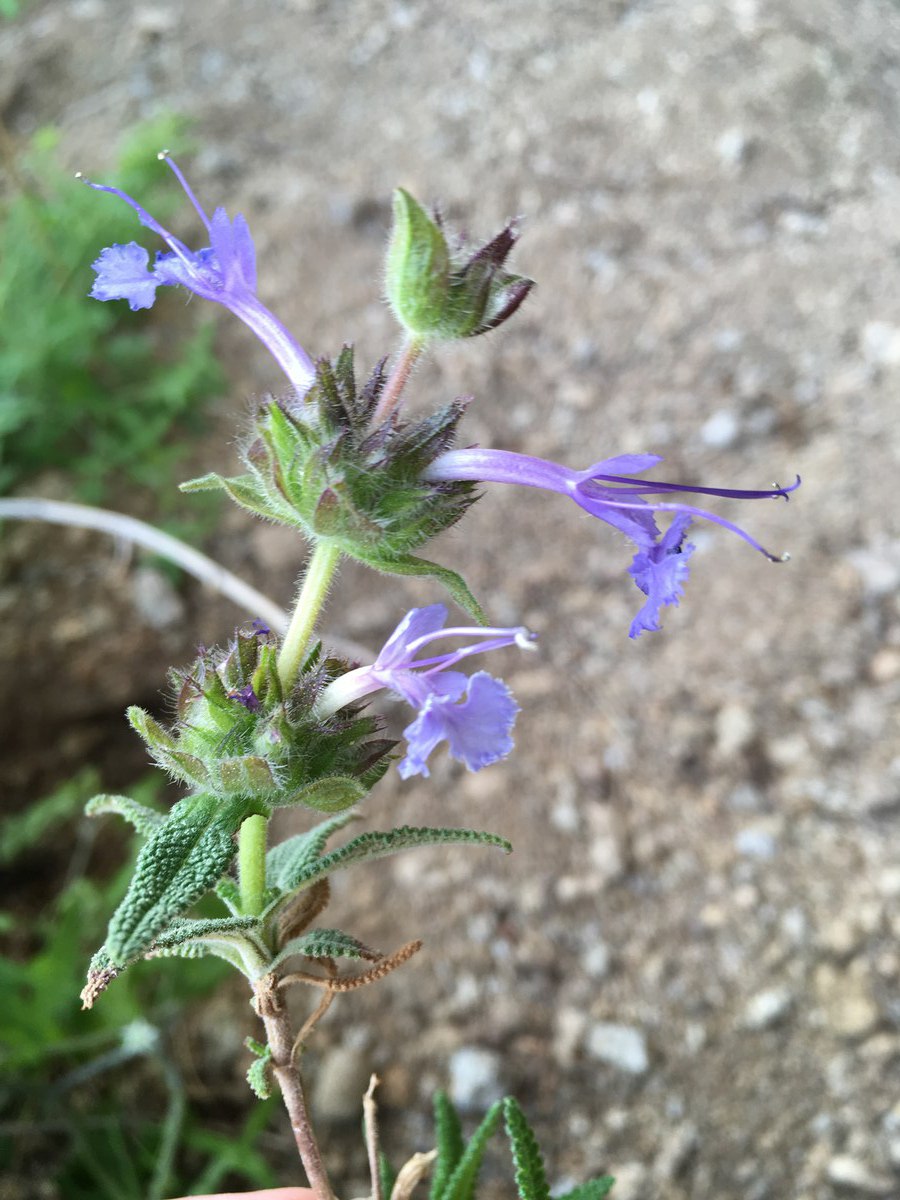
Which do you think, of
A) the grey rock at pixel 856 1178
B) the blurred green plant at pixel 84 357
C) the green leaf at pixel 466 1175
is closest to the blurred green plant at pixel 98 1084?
the green leaf at pixel 466 1175

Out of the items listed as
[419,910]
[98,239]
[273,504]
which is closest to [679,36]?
[98,239]

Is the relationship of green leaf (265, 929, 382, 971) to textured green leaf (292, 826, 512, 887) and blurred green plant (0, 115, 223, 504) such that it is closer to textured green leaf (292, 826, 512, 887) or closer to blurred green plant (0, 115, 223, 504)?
textured green leaf (292, 826, 512, 887)

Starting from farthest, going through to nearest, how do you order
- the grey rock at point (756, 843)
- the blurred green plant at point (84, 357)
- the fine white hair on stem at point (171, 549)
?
the blurred green plant at point (84, 357)
the fine white hair on stem at point (171, 549)
the grey rock at point (756, 843)

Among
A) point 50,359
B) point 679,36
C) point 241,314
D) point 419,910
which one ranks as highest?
point 241,314

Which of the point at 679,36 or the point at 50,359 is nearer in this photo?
the point at 50,359

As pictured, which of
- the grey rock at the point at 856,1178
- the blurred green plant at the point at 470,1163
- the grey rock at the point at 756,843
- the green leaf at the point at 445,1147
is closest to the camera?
the blurred green plant at the point at 470,1163

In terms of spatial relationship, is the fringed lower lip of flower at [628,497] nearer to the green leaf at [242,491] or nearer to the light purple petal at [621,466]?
the light purple petal at [621,466]

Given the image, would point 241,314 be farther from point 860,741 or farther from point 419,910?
point 860,741
